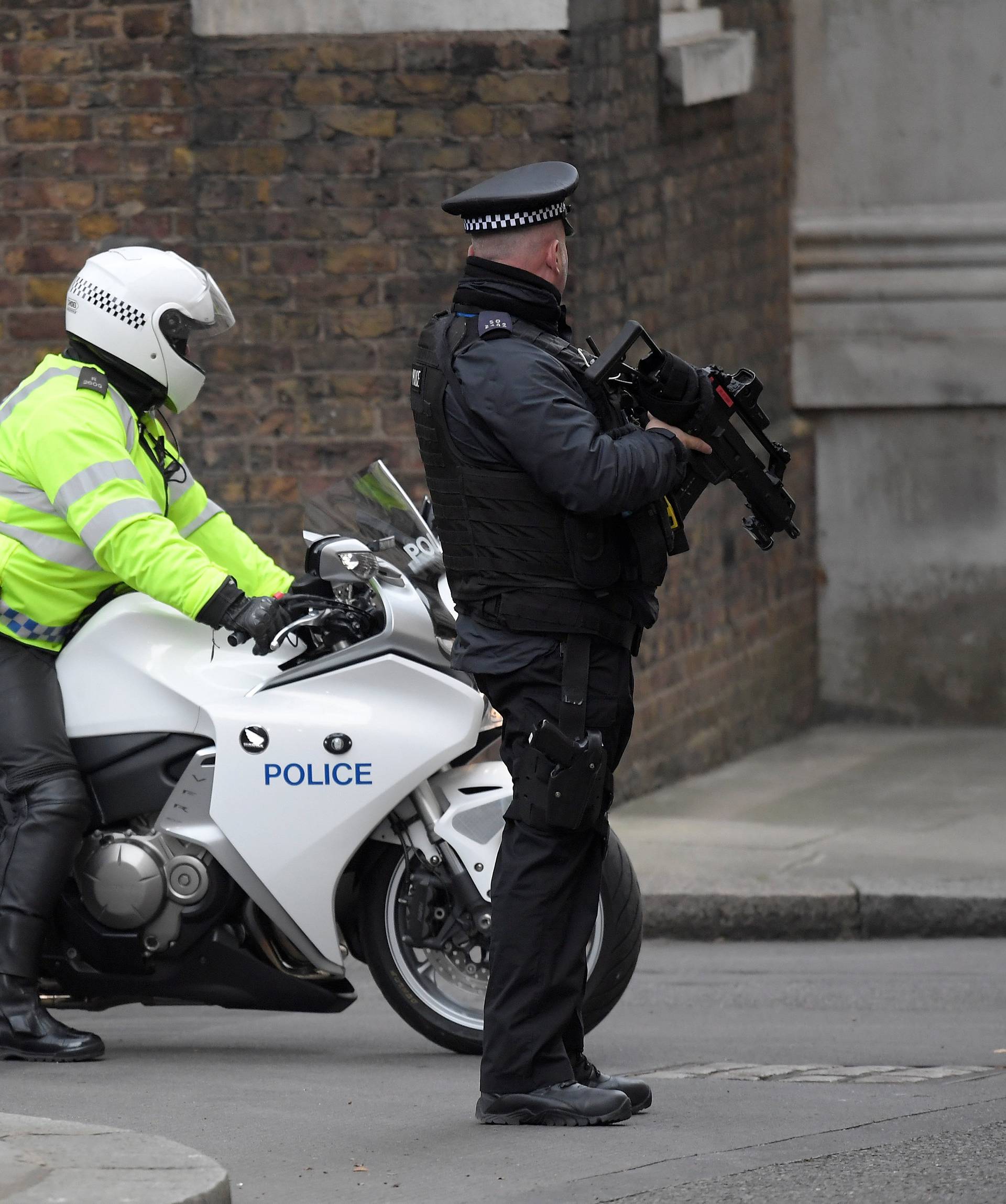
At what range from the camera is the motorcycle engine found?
5363 mm

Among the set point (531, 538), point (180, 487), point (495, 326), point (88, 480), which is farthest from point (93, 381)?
point (531, 538)

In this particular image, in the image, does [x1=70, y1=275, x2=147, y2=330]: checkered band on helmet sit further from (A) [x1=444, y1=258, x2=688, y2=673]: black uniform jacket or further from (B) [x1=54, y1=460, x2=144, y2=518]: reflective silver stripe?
(A) [x1=444, y1=258, x2=688, y2=673]: black uniform jacket

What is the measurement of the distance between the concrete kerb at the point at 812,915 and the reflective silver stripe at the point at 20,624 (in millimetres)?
2623

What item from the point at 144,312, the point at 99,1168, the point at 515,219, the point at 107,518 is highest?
the point at 515,219

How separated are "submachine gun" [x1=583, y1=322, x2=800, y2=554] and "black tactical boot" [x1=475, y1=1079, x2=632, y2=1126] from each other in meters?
1.10

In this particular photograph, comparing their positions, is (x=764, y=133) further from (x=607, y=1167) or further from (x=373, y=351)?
(x=607, y=1167)

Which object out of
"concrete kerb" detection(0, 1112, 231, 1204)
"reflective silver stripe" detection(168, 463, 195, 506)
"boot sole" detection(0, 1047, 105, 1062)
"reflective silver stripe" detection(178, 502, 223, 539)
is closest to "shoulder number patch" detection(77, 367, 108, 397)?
"reflective silver stripe" detection(168, 463, 195, 506)

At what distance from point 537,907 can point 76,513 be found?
57.3 inches

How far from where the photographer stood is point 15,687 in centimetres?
541

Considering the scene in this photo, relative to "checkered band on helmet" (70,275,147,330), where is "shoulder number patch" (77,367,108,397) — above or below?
below

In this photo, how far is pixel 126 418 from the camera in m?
5.43

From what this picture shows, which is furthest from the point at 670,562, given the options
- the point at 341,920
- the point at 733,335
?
the point at 341,920

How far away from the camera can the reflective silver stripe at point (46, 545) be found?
17.8ft

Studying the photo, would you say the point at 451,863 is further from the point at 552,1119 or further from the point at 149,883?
the point at 552,1119
